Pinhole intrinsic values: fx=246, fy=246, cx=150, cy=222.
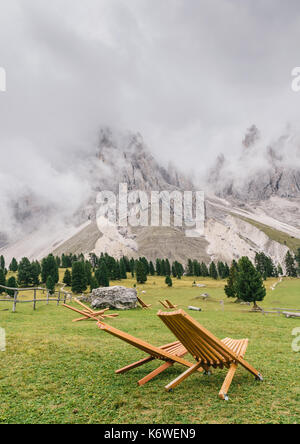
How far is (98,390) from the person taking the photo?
17.2 feet

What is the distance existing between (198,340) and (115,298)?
67.8 feet

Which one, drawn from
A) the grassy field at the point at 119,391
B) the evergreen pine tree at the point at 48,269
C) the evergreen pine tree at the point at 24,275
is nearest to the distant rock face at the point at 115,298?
the grassy field at the point at 119,391

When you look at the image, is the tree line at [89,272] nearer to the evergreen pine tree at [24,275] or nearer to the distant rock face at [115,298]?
the evergreen pine tree at [24,275]

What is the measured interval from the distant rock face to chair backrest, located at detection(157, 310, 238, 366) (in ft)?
65.0

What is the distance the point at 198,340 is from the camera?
4934 millimetres

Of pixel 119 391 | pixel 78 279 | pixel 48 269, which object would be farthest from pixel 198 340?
pixel 48 269

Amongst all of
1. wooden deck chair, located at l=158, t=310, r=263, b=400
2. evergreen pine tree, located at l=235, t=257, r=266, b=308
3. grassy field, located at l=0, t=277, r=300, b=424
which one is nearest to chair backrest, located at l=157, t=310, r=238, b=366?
wooden deck chair, located at l=158, t=310, r=263, b=400

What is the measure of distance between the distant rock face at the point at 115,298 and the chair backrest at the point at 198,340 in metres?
19.8

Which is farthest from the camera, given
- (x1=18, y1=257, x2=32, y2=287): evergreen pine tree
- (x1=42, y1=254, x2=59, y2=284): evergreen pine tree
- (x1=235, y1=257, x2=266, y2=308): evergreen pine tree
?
(x1=42, y1=254, x2=59, y2=284): evergreen pine tree

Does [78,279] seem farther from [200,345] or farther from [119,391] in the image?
[200,345]

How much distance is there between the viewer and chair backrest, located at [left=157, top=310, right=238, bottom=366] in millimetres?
4690

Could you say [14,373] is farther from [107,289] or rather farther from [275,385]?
[107,289]

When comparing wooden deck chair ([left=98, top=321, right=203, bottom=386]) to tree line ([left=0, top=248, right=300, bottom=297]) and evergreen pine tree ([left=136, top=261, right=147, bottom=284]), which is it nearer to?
tree line ([left=0, top=248, right=300, bottom=297])
